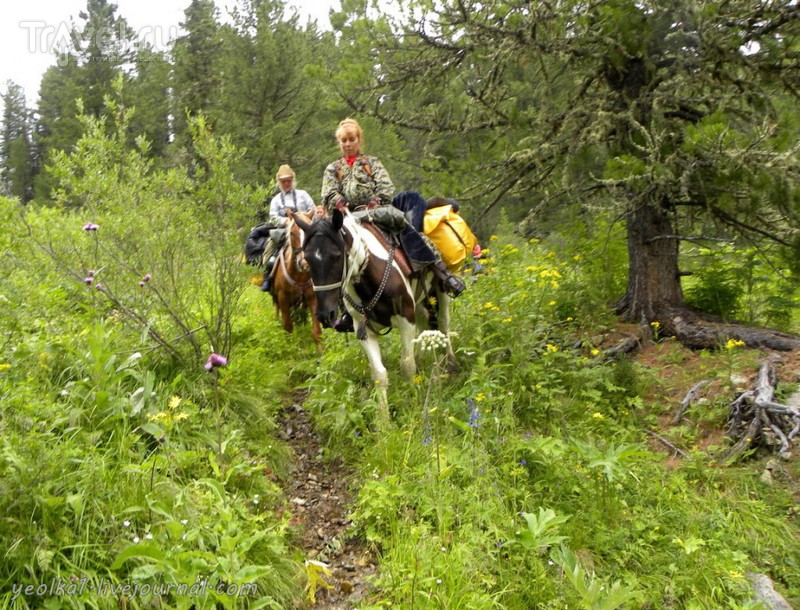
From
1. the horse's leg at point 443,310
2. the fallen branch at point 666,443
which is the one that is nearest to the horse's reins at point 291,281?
the horse's leg at point 443,310

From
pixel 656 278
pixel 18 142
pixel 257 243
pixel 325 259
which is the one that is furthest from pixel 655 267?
pixel 18 142

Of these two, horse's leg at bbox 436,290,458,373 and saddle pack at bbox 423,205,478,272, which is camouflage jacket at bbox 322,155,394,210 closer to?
saddle pack at bbox 423,205,478,272

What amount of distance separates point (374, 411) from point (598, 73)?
489 cm

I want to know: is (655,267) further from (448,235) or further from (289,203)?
(289,203)

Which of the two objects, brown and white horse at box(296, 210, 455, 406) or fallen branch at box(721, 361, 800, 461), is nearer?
fallen branch at box(721, 361, 800, 461)

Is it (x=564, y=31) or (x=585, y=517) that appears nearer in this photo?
(x=585, y=517)

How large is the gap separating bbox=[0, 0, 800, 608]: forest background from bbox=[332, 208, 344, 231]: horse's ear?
100 cm

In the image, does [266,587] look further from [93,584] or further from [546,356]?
[546,356]

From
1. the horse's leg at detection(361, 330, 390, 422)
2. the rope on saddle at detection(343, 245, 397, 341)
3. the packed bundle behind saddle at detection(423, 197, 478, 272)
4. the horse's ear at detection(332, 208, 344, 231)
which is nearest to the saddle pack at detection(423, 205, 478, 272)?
the packed bundle behind saddle at detection(423, 197, 478, 272)

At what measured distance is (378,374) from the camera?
217 inches

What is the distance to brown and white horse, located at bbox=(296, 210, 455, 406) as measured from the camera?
500 cm

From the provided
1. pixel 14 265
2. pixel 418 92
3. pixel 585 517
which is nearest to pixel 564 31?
pixel 418 92

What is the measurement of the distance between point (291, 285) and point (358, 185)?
7.17 ft

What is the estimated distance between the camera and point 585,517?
3.71 meters
